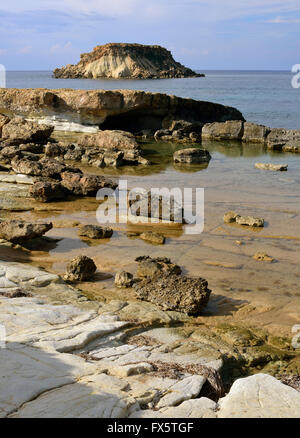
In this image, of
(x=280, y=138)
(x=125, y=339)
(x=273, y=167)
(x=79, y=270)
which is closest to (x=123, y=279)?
(x=79, y=270)

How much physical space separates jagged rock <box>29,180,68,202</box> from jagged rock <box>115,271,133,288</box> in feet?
19.1

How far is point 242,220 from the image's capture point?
37.2 feet

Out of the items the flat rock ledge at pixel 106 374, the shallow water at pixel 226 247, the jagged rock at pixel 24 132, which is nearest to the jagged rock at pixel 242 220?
the shallow water at pixel 226 247

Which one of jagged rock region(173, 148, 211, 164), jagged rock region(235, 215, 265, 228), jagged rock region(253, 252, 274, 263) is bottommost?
jagged rock region(253, 252, 274, 263)

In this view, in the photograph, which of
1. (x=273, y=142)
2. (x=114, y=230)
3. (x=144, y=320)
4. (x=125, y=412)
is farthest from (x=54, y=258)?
(x=273, y=142)

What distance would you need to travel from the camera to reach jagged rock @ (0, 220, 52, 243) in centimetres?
945

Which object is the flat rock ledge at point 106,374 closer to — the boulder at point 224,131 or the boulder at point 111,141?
the boulder at point 111,141

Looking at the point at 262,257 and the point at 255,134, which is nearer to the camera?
the point at 262,257

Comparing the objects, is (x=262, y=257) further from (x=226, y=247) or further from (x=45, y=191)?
(x=45, y=191)

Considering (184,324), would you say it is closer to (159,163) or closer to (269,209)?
(269,209)

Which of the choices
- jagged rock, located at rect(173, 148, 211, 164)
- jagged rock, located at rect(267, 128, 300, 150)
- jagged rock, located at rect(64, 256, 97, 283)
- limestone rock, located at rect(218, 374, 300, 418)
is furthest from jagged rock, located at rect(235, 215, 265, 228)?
jagged rock, located at rect(267, 128, 300, 150)

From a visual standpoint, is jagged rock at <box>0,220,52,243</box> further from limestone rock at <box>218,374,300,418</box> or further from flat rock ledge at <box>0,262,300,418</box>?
limestone rock at <box>218,374,300,418</box>

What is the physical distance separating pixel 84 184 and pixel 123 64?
98262 mm

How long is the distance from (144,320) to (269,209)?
7.33 m
